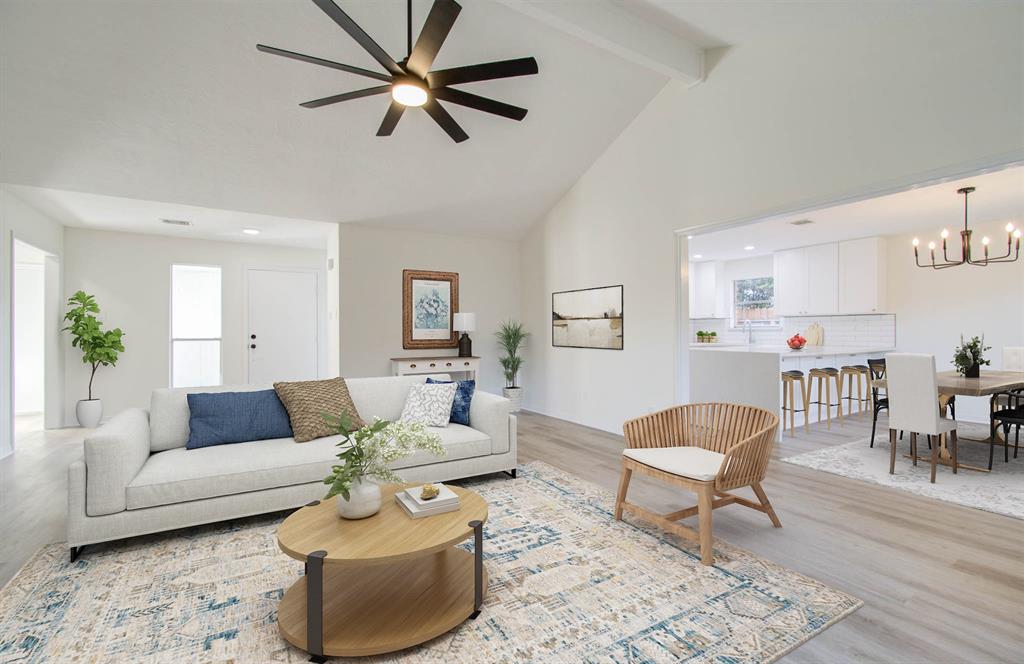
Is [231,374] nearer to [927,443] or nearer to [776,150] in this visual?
[776,150]

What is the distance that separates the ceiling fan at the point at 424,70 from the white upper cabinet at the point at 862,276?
625 cm

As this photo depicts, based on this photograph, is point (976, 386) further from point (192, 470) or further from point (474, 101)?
point (192, 470)

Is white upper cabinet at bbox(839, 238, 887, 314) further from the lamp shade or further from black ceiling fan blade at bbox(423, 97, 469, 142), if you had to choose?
black ceiling fan blade at bbox(423, 97, 469, 142)

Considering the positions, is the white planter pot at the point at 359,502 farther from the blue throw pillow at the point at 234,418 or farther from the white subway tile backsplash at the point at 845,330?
the white subway tile backsplash at the point at 845,330

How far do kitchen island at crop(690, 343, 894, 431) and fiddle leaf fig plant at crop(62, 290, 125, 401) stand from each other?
7.10m

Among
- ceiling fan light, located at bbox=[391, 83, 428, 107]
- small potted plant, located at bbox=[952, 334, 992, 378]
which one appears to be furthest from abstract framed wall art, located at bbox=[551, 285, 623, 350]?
ceiling fan light, located at bbox=[391, 83, 428, 107]

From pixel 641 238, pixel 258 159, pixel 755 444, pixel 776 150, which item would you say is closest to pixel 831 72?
pixel 776 150

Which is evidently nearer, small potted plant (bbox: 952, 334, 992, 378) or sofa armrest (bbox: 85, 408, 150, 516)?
sofa armrest (bbox: 85, 408, 150, 516)

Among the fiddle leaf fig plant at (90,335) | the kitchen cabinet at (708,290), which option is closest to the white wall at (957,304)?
the kitchen cabinet at (708,290)

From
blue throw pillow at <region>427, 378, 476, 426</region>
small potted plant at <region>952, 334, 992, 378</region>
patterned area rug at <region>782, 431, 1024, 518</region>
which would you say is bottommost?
patterned area rug at <region>782, 431, 1024, 518</region>

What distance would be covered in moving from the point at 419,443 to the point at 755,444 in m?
1.77

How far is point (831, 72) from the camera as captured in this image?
11.7 ft

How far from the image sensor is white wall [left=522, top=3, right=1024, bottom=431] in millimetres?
2926

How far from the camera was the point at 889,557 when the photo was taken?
99.2 inches
